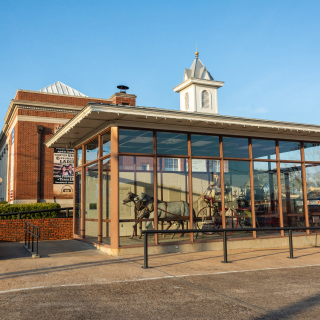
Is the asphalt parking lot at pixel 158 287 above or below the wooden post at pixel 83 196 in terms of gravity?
below

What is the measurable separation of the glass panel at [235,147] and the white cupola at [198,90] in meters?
16.2

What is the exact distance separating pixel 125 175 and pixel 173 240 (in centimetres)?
247

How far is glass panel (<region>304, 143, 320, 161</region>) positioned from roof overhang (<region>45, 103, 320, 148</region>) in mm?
268

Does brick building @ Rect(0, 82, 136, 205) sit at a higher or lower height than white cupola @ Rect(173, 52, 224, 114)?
lower

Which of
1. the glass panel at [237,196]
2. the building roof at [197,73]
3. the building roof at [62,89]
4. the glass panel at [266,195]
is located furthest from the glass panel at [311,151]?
the building roof at [62,89]

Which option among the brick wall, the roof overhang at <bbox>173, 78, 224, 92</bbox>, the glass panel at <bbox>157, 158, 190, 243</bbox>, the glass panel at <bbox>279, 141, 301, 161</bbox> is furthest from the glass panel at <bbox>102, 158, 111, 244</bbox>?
the roof overhang at <bbox>173, 78, 224, 92</bbox>

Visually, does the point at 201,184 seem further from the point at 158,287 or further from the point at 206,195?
the point at 158,287

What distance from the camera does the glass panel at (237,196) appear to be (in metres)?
12.5

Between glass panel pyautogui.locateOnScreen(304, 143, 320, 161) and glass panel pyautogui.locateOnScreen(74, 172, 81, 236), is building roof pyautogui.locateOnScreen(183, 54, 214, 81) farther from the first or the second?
glass panel pyautogui.locateOnScreen(74, 172, 81, 236)

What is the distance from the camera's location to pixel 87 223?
508 inches

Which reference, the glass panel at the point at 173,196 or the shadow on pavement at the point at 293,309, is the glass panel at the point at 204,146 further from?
the shadow on pavement at the point at 293,309

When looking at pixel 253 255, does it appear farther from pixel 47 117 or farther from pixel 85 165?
pixel 47 117

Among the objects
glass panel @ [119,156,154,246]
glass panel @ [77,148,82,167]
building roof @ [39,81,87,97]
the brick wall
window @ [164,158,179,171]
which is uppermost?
building roof @ [39,81,87,97]

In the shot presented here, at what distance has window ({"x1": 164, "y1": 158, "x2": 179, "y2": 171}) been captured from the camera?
11.6 m
